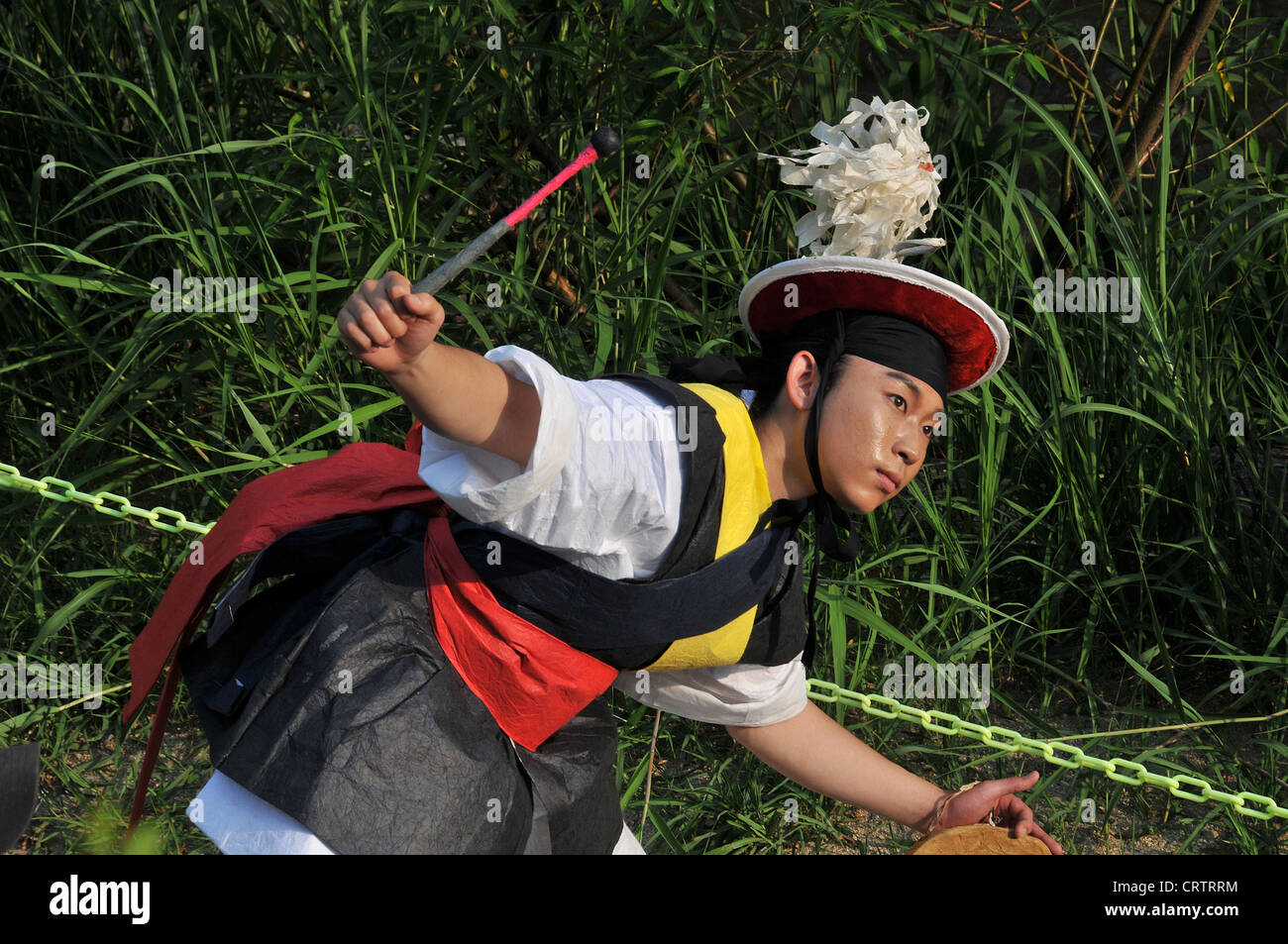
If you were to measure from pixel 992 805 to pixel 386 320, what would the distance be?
1146 millimetres

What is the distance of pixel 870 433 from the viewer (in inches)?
69.6

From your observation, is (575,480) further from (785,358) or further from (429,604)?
(785,358)

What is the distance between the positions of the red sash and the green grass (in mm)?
833

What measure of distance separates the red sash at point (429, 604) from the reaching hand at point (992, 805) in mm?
573

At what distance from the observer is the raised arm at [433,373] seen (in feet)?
4.41

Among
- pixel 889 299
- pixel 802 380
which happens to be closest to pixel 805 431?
pixel 802 380

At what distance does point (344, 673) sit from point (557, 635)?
261 mm

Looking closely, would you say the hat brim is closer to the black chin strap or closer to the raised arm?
the black chin strap

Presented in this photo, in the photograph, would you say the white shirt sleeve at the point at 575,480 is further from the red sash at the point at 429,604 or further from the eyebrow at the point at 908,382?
the eyebrow at the point at 908,382

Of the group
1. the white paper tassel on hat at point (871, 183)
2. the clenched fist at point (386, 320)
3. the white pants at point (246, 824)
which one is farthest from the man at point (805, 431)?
the white pants at point (246, 824)

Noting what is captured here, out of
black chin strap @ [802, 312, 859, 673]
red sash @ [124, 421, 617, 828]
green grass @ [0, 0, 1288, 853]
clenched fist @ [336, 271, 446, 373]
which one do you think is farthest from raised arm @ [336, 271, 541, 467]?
green grass @ [0, 0, 1288, 853]

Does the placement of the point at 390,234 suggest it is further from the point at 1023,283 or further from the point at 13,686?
the point at 1023,283

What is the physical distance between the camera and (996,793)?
76.6 inches

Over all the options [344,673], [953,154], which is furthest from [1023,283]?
[344,673]
